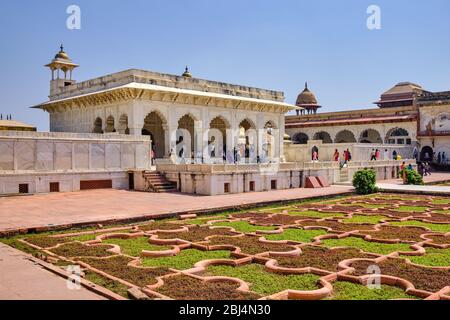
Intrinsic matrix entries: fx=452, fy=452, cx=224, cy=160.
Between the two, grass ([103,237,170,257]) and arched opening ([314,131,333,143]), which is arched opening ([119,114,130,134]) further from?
arched opening ([314,131,333,143])

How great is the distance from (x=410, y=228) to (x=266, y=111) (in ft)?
71.9

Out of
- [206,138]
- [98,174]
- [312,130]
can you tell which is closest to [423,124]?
[312,130]

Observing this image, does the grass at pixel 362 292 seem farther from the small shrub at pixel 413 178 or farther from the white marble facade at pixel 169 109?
the white marble facade at pixel 169 109

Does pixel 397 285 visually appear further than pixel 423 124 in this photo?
No

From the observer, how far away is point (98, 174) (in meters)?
17.6

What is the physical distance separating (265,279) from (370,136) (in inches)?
1490

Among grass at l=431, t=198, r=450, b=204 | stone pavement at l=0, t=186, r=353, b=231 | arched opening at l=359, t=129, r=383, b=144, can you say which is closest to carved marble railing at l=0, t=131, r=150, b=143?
stone pavement at l=0, t=186, r=353, b=231

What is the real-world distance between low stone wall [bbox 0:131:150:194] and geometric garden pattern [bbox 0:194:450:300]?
7.82 m

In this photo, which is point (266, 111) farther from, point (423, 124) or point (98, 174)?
point (98, 174)

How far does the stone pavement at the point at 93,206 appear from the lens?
9781 millimetres

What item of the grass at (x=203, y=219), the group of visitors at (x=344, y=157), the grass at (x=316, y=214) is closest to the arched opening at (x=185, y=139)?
the group of visitors at (x=344, y=157)

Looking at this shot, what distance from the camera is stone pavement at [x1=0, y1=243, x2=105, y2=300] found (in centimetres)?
457

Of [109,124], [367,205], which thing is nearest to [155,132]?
[109,124]
